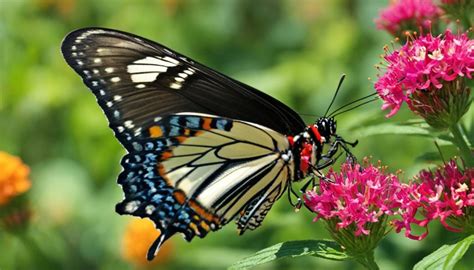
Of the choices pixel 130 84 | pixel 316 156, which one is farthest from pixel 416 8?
pixel 130 84

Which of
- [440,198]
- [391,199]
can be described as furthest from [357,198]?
[440,198]

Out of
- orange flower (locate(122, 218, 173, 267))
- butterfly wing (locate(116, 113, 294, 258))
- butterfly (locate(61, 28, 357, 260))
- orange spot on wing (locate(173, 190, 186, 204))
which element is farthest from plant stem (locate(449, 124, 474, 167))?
orange flower (locate(122, 218, 173, 267))

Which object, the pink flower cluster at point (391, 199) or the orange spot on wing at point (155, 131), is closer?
the pink flower cluster at point (391, 199)

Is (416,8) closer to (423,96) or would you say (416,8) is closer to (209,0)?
(423,96)

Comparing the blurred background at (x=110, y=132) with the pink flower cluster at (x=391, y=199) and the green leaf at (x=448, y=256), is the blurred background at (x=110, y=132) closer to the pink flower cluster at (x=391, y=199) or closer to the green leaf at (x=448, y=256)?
the pink flower cluster at (x=391, y=199)

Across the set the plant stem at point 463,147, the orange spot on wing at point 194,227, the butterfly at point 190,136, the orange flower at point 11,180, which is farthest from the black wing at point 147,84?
the orange flower at point 11,180

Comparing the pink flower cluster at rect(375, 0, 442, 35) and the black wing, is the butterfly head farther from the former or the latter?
the pink flower cluster at rect(375, 0, 442, 35)

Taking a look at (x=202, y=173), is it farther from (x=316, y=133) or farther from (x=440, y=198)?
(x=440, y=198)
